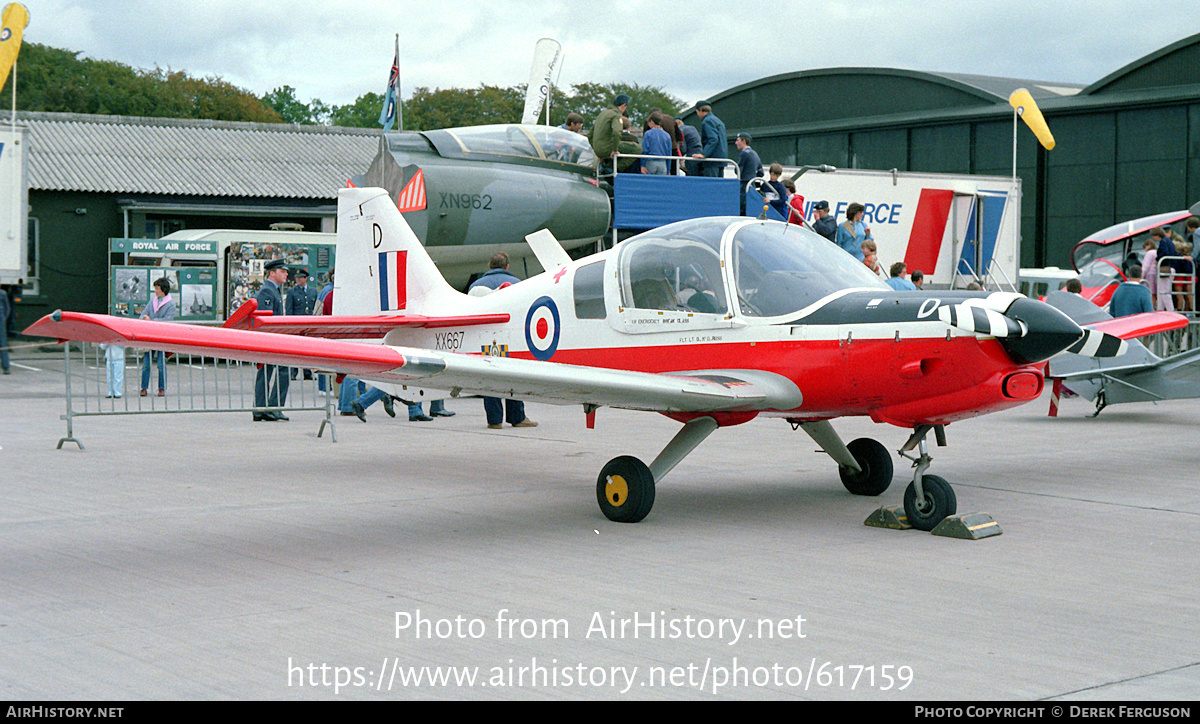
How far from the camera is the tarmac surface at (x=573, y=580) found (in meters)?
4.18

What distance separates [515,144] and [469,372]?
11193mm

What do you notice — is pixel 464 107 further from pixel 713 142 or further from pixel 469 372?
pixel 469 372

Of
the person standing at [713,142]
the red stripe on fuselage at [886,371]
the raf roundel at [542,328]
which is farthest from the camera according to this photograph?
the person standing at [713,142]

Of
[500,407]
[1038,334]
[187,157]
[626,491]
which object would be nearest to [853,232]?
[500,407]

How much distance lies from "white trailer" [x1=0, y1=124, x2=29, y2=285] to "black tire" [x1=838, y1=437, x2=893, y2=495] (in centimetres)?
1664

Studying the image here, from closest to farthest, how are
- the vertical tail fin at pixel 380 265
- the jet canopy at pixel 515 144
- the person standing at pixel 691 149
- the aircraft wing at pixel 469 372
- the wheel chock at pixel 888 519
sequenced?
the aircraft wing at pixel 469 372, the wheel chock at pixel 888 519, the vertical tail fin at pixel 380 265, the jet canopy at pixel 515 144, the person standing at pixel 691 149

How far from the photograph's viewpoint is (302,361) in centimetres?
642

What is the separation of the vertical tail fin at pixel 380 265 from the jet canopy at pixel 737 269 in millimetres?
2384

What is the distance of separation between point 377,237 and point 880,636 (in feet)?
22.9

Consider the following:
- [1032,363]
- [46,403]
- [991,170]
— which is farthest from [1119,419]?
[991,170]

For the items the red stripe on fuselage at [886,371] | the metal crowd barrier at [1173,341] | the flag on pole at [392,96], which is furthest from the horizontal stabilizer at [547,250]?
the flag on pole at [392,96]

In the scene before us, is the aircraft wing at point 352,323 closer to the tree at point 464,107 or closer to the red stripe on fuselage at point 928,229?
the red stripe on fuselage at point 928,229

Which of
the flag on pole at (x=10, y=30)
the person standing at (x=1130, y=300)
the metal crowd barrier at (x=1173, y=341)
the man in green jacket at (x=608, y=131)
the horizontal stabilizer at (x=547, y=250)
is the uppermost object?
the flag on pole at (x=10, y=30)
